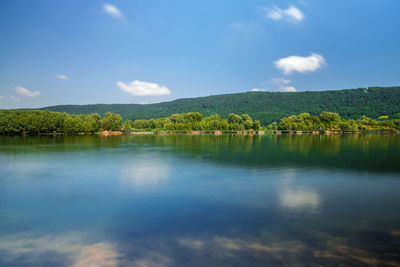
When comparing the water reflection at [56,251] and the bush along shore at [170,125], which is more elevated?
the bush along shore at [170,125]

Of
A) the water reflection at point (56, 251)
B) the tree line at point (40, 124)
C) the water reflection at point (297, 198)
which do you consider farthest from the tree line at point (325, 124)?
the water reflection at point (56, 251)

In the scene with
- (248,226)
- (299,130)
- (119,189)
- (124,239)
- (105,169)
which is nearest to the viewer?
(124,239)

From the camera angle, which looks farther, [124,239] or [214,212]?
[214,212]

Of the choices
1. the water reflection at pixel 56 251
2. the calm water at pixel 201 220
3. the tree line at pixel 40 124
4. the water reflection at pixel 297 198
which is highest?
the tree line at pixel 40 124

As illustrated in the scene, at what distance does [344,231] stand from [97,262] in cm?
790

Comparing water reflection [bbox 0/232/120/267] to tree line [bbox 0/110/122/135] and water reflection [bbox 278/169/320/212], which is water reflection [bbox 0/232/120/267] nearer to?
water reflection [bbox 278/169/320/212]

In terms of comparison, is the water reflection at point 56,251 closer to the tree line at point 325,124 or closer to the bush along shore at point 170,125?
the bush along shore at point 170,125

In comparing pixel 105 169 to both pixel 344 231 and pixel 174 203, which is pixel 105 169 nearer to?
pixel 174 203

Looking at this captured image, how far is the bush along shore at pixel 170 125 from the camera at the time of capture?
107m

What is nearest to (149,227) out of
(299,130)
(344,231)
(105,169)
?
(344,231)

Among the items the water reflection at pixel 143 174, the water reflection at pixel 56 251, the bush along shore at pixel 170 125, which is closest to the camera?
the water reflection at pixel 56 251

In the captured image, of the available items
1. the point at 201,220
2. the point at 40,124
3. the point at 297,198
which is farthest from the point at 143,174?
the point at 40,124

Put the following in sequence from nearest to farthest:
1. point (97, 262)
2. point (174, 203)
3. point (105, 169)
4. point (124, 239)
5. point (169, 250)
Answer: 1. point (97, 262)
2. point (169, 250)
3. point (124, 239)
4. point (174, 203)
5. point (105, 169)

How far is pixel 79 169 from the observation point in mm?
23109
